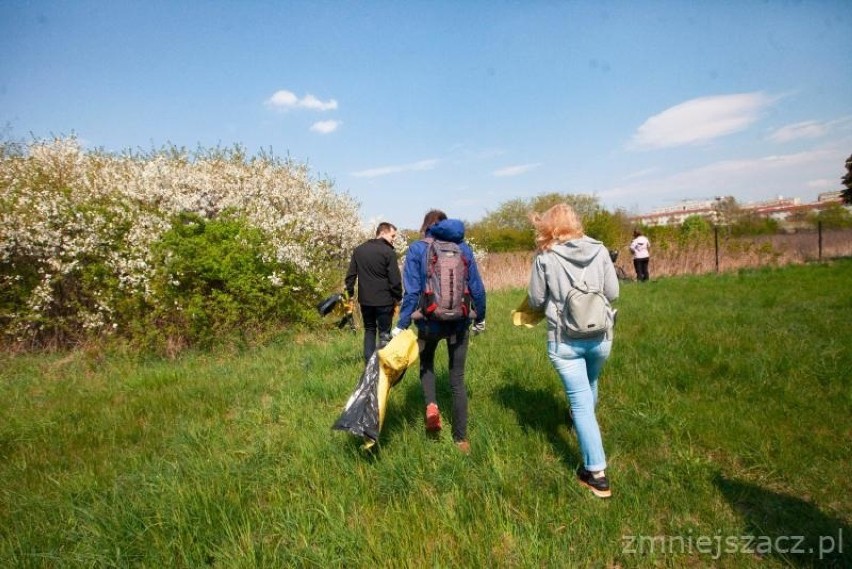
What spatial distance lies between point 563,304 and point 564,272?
203 millimetres

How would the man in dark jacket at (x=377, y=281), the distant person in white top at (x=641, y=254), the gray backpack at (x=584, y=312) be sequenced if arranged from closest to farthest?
the gray backpack at (x=584, y=312) < the man in dark jacket at (x=377, y=281) < the distant person in white top at (x=641, y=254)

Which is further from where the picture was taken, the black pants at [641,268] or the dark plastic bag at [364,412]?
the black pants at [641,268]

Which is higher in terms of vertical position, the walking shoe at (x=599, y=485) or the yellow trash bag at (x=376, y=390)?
the yellow trash bag at (x=376, y=390)

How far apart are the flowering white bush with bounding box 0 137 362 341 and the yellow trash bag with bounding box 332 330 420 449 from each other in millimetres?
5800

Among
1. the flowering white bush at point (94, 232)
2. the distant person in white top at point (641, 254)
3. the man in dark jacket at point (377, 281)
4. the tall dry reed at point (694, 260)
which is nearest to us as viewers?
the man in dark jacket at point (377, 281)

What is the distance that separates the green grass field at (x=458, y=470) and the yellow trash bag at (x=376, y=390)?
1.14 ft

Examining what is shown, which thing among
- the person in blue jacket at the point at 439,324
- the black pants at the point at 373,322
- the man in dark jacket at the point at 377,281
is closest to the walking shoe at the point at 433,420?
the person in blue jacket at the point at 439,324

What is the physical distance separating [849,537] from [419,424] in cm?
270

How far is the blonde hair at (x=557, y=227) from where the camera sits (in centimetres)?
290

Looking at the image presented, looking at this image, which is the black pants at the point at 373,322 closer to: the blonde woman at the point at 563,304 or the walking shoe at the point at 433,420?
the walking shoe at the point at 433,420

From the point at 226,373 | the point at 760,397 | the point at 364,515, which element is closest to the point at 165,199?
the point at 226,373

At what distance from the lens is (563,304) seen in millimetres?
2816

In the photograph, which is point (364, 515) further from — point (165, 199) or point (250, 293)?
point (165, 199)

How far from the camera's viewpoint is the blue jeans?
2.74 metres
